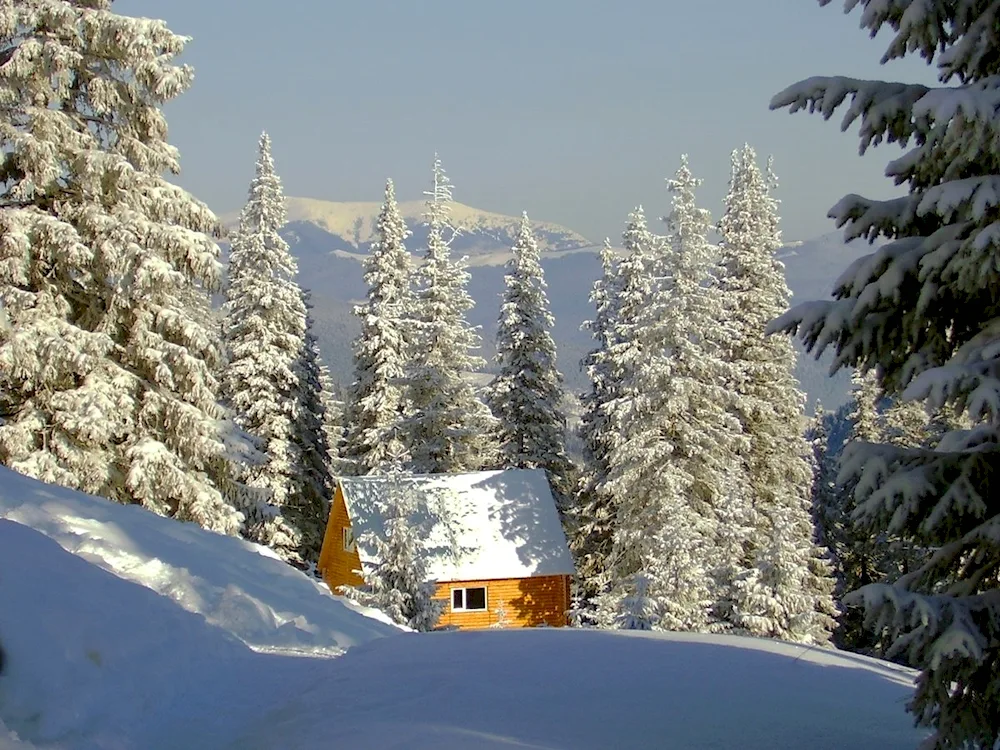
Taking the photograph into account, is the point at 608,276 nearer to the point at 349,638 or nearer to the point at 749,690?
the point at 349,638

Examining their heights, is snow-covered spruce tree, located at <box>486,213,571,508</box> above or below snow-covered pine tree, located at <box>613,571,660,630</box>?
above

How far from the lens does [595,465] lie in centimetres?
3425

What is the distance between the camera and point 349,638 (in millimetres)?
12031

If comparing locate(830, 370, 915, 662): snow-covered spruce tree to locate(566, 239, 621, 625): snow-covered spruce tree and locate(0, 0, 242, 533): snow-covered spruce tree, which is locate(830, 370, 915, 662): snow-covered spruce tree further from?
locate(0, 0, 242, 533): snow-covered spruce tree

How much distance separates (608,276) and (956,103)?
99.1 feet

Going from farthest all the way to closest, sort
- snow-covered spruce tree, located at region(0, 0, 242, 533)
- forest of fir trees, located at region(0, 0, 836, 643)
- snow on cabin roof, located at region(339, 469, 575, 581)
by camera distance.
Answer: snow on cabin roof, located at region(339, 469, 575, 581)
forest of fir trees, located at region(0, 0, 836, 643)
snow-covered spruce tree, located at region(0, 0, 242, 533)

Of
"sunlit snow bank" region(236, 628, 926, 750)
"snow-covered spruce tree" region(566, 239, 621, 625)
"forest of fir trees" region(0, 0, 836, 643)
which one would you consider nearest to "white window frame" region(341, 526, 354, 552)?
"forest of fir trees" region(0, 0, 836, 643)

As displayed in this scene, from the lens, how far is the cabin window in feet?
96.2

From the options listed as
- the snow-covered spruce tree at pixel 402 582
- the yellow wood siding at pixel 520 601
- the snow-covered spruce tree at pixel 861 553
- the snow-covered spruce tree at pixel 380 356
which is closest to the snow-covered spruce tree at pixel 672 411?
the yellow wood siding at pixel 520 601

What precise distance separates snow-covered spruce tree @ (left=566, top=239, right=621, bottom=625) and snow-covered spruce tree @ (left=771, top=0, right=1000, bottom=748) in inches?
1055

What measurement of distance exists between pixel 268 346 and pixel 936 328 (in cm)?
2937

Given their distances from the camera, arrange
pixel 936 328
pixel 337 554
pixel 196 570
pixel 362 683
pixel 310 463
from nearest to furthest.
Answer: pixel 936 328 < pixel 362 683 < pixel 196 570 < pixel 337 554 < pixel 310 463

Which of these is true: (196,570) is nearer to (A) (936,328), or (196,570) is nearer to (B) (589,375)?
(A) (936,328)

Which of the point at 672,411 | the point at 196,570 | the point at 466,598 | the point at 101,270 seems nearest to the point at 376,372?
the point at 466,598
